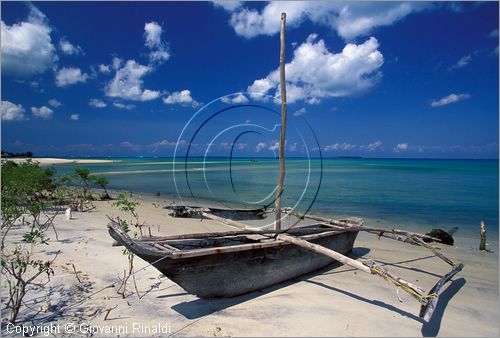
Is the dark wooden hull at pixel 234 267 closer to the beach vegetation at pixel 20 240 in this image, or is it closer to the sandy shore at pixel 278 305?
the sandy shore at pixel 278 305

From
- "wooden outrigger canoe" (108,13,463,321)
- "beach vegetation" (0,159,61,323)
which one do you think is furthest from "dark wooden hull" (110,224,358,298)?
"beach vegetation" (0,159,61,323)

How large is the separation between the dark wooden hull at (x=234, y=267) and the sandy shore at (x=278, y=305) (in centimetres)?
21

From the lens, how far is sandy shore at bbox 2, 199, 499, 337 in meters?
4.37

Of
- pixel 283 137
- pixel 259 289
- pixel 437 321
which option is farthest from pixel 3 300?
pixel 437 321

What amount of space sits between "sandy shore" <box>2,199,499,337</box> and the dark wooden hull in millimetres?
211

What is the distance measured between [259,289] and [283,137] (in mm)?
3119

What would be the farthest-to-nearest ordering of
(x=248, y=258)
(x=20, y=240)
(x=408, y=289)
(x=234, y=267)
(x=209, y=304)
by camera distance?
(x=20, y=240) < (x=248, y=258) < (x=234, y=267) < (x=209, y=304) < (x=408, y=289)

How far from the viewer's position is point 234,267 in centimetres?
501

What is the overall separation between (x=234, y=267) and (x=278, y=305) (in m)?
0.91

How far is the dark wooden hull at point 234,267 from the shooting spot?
4309 mm

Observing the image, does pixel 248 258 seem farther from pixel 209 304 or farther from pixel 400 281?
pixel 400 281

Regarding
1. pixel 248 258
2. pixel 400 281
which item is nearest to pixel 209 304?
pixel 248 258

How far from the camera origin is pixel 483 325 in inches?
197

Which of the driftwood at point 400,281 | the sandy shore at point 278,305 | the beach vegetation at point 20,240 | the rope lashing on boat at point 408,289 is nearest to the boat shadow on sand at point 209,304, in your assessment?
the sandy shore at point 278,305
